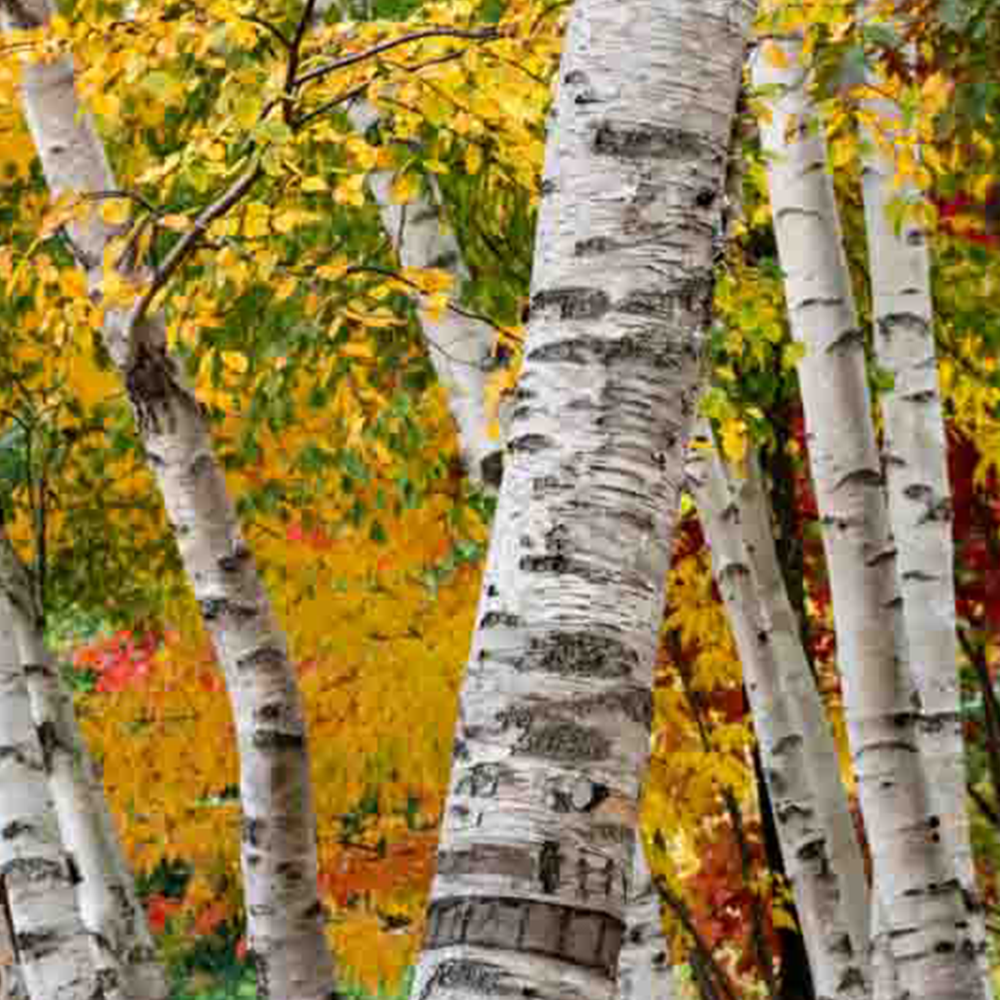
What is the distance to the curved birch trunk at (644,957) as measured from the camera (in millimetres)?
5480

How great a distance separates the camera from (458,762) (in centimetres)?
198

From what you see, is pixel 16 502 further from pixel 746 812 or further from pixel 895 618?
pixel 746 812

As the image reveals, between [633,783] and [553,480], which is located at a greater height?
[553,480]

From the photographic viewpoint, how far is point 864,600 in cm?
483

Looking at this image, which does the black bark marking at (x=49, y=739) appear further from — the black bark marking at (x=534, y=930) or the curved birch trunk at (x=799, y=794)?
the black bark marking at (x=534, y=930)

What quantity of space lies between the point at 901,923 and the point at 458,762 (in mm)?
3136

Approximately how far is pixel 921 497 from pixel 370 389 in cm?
176

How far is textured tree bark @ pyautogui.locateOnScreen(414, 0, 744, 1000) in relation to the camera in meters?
1.88

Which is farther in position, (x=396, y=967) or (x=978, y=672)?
(x=978, y=672)

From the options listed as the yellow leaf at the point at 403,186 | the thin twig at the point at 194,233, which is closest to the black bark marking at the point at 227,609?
the thin twig at the point at 194,233

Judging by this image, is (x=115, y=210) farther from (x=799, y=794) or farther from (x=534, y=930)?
(x=799, y=794)

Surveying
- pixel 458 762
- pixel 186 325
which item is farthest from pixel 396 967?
pixel 458 762

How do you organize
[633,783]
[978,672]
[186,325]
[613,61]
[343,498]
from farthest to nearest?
[978,672] → [343,498] → [186,325] → [613,61] → [633,783]

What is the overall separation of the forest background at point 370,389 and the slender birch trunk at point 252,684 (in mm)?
220
